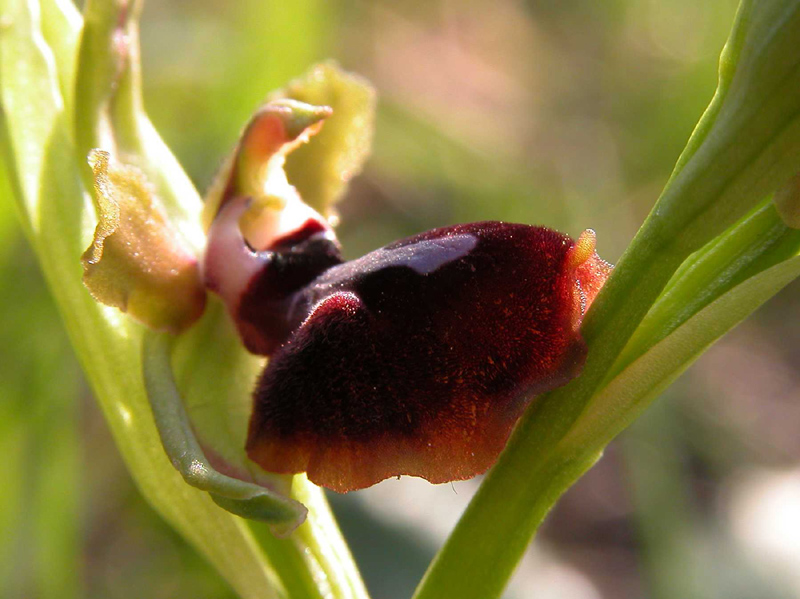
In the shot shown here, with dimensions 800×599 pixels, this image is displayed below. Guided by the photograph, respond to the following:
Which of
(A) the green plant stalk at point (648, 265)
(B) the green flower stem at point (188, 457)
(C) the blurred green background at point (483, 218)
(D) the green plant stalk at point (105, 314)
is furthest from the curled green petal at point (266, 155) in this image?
(C) the blurred green background at point (483, 218)

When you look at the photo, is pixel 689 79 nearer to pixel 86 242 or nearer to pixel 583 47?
pixel 583 47

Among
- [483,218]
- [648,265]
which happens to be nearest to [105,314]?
[648,265]

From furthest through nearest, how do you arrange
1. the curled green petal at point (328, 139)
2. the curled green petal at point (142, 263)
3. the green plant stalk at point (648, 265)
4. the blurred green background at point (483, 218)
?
1. the blurred green background at point (483, 218)
2. the curled green petal at point (328, 139)
3. the curled green petal at point (142, 263)
4. the green plant stalk at point (648, 265)

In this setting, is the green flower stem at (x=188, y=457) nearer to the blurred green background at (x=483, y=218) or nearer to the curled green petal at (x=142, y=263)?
the curled green petal at (x=142, y=263)

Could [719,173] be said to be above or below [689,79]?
above

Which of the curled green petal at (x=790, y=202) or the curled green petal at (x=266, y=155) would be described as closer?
the curled green petal at (x=790, y=202)

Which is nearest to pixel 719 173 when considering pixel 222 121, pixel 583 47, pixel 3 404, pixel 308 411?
pixel 308 411

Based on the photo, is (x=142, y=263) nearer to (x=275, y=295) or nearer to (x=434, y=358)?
(x=275, y=295)
